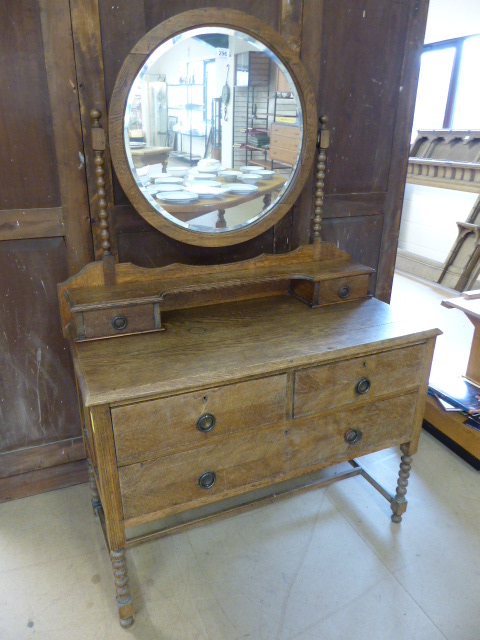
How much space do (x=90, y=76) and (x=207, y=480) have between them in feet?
4.17

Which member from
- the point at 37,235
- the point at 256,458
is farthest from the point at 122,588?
the point at 37,235

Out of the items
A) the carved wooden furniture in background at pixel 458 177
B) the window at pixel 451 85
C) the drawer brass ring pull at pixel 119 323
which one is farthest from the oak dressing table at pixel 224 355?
the window at pixel 451 85

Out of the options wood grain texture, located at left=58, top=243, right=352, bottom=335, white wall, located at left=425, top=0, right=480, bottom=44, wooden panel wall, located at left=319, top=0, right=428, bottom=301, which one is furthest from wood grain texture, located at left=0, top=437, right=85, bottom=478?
white wall, located at left=425, top=0, right=480, bottom=44

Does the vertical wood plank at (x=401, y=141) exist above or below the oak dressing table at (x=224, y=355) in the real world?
above

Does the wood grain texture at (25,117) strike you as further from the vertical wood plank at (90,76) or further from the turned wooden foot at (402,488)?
the turned wooden foot at (402,488)

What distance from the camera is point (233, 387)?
1.36 metres

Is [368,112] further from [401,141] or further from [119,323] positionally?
[119,323]

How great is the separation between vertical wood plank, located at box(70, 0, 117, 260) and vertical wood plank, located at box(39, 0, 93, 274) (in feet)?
0.06

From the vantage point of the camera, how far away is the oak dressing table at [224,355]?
51.9 inches

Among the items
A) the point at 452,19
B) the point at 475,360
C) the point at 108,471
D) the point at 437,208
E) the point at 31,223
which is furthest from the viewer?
the point at 437,208

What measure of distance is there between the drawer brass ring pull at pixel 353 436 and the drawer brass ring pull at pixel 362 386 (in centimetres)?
14

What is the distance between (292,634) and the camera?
147 cm

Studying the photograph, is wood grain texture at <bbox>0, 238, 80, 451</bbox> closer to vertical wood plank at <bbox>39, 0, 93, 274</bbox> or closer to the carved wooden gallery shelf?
vertical wood plank at <bbox>39, 0, 93, 274</bbox>

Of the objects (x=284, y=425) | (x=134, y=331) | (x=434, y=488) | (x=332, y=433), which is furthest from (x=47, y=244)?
(x=434, y=488)
